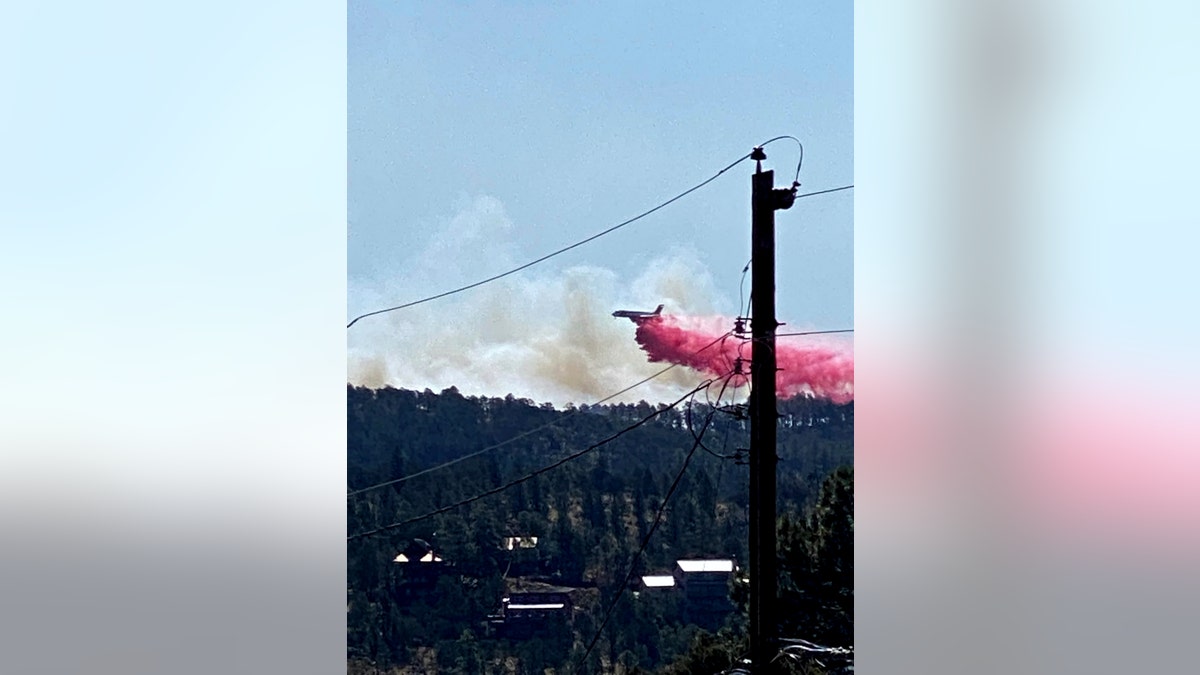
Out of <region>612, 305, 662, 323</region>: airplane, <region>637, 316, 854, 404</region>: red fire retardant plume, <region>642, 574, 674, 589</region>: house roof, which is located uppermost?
<region>612, 305, 662, 323</region>: airplane

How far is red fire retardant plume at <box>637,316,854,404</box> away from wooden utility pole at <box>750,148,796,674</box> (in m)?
0.03

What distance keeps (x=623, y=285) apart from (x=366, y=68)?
0.79 m

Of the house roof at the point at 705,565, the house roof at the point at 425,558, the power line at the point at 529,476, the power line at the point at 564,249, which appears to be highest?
the power line at the point at 564,249

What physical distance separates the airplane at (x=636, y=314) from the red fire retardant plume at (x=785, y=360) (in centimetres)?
6

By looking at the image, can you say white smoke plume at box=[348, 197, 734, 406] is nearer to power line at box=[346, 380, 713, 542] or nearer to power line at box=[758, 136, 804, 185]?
power line at box=[346, 380, 713, 542]

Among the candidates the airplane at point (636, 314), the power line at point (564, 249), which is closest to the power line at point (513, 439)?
the airplane at point (636, 314)

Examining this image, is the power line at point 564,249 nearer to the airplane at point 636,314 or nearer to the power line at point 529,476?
the airplane at point 636,314

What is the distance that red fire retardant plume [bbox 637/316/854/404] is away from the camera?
2.66 metres

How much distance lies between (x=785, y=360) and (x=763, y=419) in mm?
152

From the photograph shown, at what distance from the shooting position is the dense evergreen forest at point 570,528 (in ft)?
8.52

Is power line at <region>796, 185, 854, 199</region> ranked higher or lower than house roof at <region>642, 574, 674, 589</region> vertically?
higher

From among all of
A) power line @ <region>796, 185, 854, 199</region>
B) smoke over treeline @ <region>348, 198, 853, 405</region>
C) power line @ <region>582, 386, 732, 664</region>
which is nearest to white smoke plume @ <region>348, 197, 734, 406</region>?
smoke over treeline @ <region>348, 198, 853, 405</region>

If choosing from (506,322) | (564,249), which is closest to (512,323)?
(506,322)
